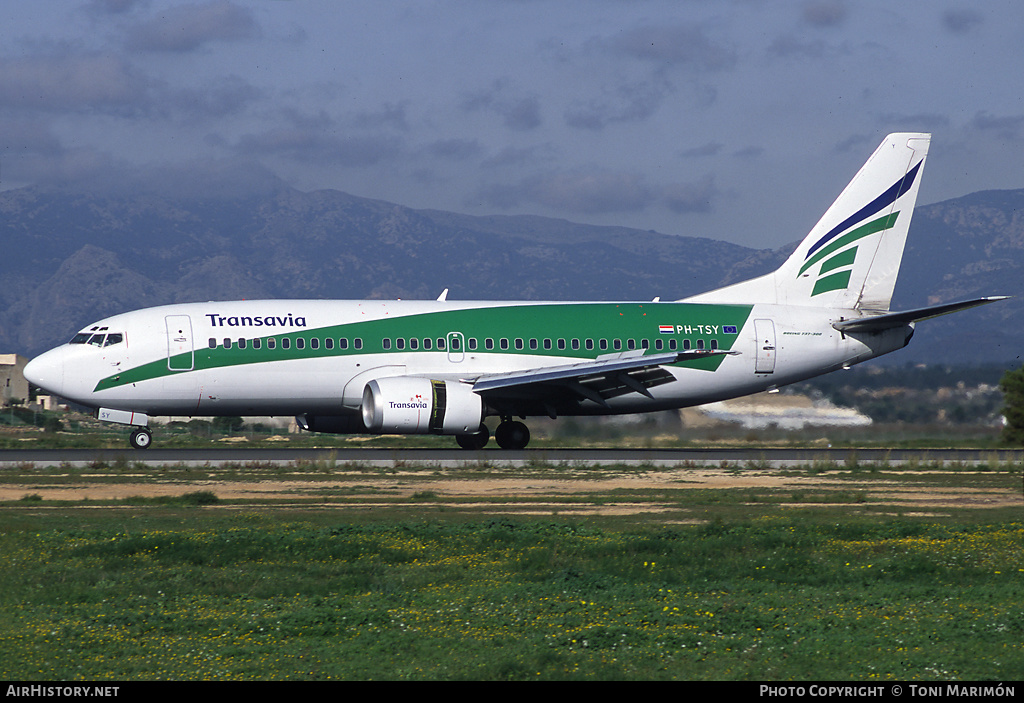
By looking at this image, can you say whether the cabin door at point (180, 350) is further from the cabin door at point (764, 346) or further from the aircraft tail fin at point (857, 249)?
the cabin door at point (764, 346)

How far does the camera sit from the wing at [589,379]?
3584 centimetres

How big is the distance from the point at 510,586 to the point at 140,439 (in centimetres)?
2493

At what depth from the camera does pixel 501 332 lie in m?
38.0

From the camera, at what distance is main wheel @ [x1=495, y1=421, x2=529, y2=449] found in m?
38.7

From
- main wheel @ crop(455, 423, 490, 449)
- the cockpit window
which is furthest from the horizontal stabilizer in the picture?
the cockpit window

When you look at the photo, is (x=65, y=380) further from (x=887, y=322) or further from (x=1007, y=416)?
(x=1007, y=416)

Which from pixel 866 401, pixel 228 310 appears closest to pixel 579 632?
pixel 228 310

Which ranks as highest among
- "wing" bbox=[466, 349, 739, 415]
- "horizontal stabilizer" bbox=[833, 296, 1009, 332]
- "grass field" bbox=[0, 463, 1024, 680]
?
"horizontal stabilizer" bbox=[833, 296, 1009, 332]

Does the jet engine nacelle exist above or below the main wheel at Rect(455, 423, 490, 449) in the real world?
above

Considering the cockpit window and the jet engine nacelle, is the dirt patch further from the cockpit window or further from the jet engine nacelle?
the cockpit window

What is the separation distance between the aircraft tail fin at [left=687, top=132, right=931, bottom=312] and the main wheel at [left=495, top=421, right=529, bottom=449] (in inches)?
320

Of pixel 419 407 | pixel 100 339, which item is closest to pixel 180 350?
pixel 100 339

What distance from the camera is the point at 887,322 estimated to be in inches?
1549
